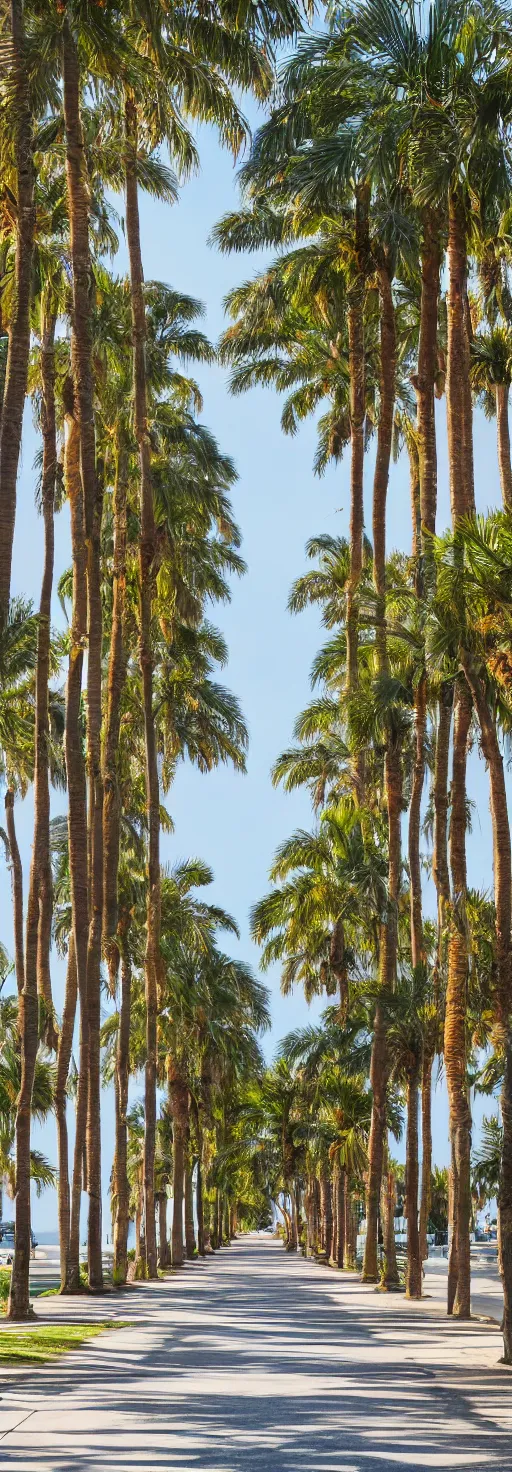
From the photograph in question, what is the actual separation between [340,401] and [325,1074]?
16971 mm

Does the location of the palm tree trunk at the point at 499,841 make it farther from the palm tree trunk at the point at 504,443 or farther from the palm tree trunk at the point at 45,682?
the palm tree trunk at the point at 504,443

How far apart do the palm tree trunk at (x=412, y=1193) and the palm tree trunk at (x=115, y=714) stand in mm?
6248

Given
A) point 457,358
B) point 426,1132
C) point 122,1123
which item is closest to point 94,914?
point 426,1132

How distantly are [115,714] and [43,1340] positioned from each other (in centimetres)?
1574

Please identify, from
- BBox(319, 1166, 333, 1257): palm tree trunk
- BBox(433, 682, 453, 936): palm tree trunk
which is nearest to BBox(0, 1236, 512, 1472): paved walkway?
BBox(433, 682, 453, 936): palm tree trunk

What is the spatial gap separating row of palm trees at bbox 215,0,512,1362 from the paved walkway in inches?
64.0

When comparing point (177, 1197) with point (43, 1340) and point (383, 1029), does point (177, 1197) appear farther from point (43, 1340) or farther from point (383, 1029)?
point (43, 1340)

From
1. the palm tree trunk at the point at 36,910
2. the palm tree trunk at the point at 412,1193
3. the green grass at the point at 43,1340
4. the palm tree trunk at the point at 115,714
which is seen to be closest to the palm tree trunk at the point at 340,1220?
the palm tree trunk at the point at 115,714

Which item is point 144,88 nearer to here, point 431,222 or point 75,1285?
point 431,222

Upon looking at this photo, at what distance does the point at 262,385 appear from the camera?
3553 cm

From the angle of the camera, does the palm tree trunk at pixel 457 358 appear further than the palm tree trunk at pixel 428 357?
No

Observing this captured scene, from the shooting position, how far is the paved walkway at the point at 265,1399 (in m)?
7.61

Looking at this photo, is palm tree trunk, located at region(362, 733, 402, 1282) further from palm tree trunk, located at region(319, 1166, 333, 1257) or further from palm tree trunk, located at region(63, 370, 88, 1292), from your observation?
palm tree trunk, located at region(319, 1166, 333, 1257)

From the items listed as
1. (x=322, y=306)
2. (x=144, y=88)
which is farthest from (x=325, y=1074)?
(x=144, y=88)
